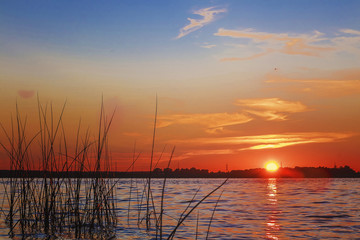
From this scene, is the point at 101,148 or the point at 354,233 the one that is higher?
the point at 101,148

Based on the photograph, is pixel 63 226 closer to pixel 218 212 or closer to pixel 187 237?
pixel 187 237

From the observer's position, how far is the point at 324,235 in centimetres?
859

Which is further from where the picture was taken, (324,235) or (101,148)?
(324,235)

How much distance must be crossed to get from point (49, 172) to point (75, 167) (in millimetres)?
621

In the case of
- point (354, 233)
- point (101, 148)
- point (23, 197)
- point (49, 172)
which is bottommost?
point (354, 233)

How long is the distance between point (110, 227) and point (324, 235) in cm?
475

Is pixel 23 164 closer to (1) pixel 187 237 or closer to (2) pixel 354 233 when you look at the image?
(1) pixel 187 237

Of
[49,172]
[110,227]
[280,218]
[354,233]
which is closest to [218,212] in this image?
[280,218]

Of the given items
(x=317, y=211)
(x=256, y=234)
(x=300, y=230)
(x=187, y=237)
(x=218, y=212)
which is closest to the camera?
(x=187, y=237)

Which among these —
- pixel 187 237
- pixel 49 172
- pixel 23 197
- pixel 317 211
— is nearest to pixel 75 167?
pixel 49 172

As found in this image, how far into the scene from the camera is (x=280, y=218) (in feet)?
37.3

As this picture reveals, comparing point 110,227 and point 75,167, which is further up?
point 75,167

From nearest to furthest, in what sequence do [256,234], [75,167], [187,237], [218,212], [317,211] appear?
[75,167], [187,237], [256,234], [218,212], [317,211]

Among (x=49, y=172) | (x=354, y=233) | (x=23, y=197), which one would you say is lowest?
(x=354, y=233)
